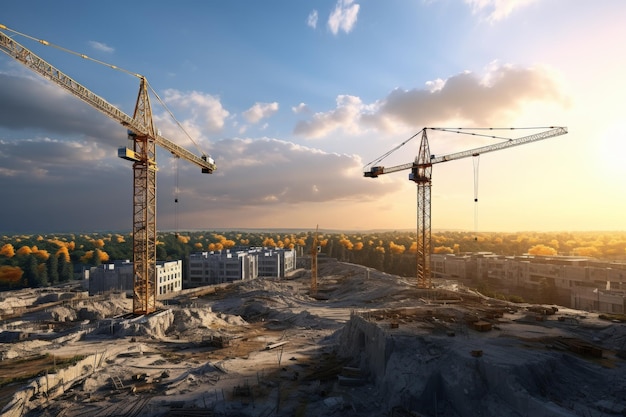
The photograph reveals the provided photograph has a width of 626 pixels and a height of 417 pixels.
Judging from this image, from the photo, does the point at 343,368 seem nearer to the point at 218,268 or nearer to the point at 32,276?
the point at 218,268

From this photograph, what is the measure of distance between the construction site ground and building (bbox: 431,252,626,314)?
19.3 m

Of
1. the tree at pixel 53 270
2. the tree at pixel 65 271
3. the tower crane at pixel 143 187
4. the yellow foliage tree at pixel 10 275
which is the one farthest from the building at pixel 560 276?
the yellow foliage tree at pixel 10 275

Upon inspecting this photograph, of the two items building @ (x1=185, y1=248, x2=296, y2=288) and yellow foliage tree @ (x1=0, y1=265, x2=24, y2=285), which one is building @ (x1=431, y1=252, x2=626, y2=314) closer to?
building @ (x1=185, y1=248, x2=296, y2=288)

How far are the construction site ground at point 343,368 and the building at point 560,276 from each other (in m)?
19.3

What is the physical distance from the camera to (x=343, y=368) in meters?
28.9

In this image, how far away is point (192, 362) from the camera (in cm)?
3362

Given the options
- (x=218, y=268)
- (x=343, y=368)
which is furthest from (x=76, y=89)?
(x=218, y=268)

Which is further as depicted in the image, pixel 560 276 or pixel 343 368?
pixel 560 276

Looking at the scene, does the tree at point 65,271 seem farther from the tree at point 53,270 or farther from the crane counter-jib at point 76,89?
the crane counter-jib at point 76,89

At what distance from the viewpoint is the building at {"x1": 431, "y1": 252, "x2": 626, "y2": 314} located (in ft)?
172

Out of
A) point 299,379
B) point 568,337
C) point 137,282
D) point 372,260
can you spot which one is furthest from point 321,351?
point 372,260

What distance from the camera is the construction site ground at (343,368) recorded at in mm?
21734

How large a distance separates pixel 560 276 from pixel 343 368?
58.9 metres

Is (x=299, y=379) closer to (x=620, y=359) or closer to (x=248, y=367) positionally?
(x=248, y=367)
